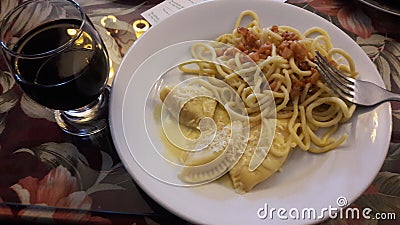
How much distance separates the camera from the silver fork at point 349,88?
3.01 ft

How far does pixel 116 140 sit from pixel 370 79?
56 centimetres

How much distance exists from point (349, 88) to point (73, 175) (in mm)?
605

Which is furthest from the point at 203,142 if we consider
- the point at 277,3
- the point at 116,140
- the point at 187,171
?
the point at 277,3

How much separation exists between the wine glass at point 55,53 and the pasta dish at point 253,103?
0.58 ft

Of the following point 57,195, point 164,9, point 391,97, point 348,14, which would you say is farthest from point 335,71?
point 57,195

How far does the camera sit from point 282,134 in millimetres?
906

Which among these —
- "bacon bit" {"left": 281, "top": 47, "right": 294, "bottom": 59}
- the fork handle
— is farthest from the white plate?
"bacon bit" {"left": 281, "top": 47, "right": 294, "bottom": 59}

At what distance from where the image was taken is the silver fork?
0.92m

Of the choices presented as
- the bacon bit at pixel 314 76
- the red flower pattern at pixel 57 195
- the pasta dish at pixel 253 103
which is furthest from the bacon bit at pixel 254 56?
the red flower pattern at pixel 57 195

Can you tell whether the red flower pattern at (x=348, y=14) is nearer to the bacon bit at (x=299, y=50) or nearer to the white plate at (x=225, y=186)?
the white plate at (x=225, y=186)

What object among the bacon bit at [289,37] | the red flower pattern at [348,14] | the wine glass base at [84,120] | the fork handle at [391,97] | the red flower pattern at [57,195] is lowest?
the red flower pattern at [57,195]

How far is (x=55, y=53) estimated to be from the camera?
30.9 inches

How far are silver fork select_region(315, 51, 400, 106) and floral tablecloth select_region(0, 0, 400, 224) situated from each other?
4.4 inches

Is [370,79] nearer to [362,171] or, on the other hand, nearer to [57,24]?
[362,171]
